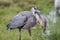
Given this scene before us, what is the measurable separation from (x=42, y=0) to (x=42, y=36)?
2047mm

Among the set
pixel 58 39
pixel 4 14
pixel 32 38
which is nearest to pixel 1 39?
pixel 32 38

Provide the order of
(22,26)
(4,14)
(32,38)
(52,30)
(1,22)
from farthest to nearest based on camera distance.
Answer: (4,14), (1,22), (52,30), (32,38), (22,26)

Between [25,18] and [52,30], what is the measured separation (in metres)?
0.55

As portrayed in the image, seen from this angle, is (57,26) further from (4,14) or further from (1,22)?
(4,14)

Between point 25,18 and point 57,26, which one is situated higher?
point 25,18

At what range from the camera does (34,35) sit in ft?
9.03

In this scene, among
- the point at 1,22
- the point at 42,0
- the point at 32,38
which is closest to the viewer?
the point at 32,38

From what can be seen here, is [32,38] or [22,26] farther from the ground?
[22,26]

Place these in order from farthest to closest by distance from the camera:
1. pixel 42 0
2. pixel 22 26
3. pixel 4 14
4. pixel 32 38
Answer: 1. pixel 42 0
2. pixel 4 14
3. pixel 32 38
4. pixel 22 26

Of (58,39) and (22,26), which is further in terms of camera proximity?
(58,39)

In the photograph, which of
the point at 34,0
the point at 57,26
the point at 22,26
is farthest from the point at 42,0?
the point at 22,26

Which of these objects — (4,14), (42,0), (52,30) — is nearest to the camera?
(52,30)

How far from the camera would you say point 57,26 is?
10.2ft

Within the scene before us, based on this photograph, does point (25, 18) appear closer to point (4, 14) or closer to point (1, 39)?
point (1, 39)
